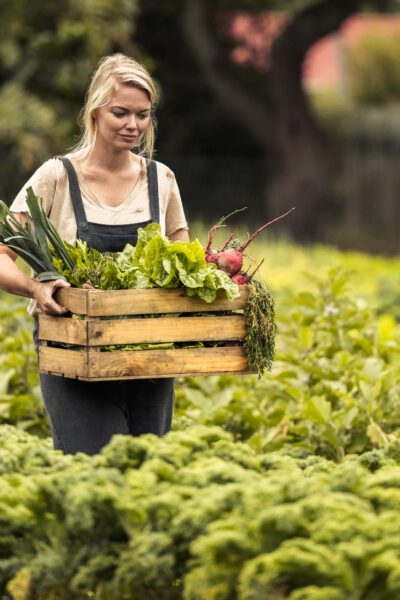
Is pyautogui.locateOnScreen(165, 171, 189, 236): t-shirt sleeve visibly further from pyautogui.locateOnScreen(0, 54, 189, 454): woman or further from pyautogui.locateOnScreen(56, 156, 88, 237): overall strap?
pyautogui.locateOnScreen(56, 156, 88, 237): overall strap

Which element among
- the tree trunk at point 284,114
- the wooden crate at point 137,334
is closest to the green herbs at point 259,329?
the wooden crate at point 137,334

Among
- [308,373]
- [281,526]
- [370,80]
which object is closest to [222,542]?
[281,526]

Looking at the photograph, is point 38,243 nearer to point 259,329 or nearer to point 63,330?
point 63,330

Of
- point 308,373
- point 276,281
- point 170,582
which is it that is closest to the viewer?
point 170,582

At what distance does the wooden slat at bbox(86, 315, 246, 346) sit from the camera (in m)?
4.20

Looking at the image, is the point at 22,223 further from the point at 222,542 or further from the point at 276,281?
the point at 276,281

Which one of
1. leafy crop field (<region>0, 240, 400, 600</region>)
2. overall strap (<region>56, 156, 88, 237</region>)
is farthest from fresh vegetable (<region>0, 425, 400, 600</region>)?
overall strap (<region>56, 156, 88, 237</region>)

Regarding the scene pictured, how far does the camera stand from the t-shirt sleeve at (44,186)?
14.7 feet

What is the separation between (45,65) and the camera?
20.9 meters

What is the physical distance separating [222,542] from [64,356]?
4.35 feet

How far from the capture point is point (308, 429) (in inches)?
238

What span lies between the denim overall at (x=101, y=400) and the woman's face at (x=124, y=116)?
190 millimetres

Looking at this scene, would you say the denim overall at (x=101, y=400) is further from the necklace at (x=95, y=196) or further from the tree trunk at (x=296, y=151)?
the tree trunk at (x=296, y=151)

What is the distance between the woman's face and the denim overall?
190 mm
